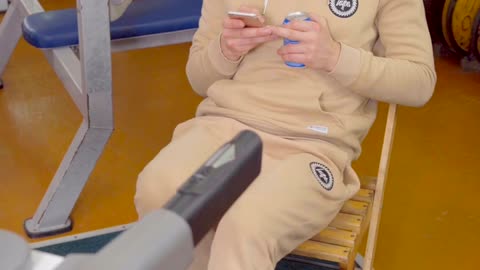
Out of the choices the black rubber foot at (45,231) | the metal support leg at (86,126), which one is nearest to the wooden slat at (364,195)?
the metal support leg at (86,126)

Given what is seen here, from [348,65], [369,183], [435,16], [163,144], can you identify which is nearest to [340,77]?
[348,65]

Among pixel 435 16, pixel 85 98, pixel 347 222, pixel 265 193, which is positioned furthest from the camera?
pixel 435 16

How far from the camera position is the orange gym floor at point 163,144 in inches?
95.7

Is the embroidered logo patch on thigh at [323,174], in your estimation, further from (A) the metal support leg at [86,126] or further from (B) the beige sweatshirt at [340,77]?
(A) the metal support leg at [86,126]

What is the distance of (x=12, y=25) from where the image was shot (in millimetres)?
2957

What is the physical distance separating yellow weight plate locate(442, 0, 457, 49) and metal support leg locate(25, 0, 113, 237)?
2.03m

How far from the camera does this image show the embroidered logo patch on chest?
168 cm

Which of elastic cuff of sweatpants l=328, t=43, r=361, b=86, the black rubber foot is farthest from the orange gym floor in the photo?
elastic cuff of sweatpants l=328, t=43, r=361, b=86

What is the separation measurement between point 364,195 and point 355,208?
80 millimetres

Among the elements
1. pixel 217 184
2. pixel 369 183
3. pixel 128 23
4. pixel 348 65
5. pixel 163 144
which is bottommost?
pixel 163 144

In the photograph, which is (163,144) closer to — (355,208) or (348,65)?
(355,208)

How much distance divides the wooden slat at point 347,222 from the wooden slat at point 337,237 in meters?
0.02

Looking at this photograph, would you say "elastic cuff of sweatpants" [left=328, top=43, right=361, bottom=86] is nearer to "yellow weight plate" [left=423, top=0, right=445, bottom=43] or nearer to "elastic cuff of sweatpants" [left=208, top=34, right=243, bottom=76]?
"elastic cuff of sweatpants" [left=208, top=34, right=243, bottom=76]

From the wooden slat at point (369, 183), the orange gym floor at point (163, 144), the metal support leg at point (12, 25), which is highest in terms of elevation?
the wooden slat at point (369, 183)
